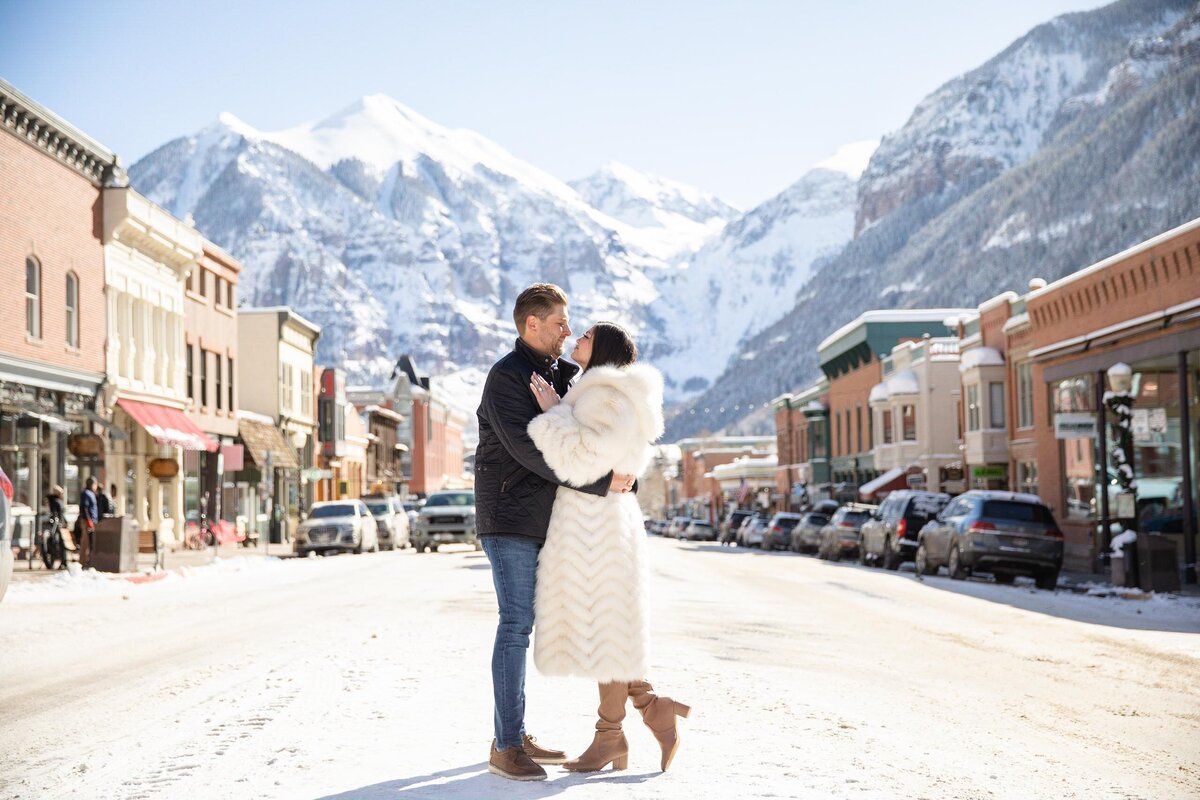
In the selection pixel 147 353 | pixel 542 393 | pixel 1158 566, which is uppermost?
pixel 147 353

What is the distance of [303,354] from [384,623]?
54.0 metres

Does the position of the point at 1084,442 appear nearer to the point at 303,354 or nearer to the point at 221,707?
the point at 221,707

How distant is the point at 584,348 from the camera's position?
22.8ft

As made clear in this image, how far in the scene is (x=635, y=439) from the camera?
6844 millimetres

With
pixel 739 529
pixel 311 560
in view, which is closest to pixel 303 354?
pixel 739 529

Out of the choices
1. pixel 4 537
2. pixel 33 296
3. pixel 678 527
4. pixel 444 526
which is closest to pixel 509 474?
pixel 4 537

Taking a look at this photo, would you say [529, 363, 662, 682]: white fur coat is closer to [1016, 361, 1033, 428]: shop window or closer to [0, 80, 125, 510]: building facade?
[0, 80, 125, 510]: building facade

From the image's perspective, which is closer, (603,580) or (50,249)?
(603,580)

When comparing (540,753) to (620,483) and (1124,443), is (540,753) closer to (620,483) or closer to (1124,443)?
(620,483)

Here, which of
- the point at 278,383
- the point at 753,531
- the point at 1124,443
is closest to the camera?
the point at 1124,443

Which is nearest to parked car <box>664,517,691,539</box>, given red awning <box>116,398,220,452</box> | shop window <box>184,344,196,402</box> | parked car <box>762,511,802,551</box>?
parked car <box>762,511,802,551</box>

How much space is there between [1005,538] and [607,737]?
21757 millimetres

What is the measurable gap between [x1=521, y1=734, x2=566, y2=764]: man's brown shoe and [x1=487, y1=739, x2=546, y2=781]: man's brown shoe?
0.07m

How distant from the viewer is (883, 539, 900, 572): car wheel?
35.3 meters
